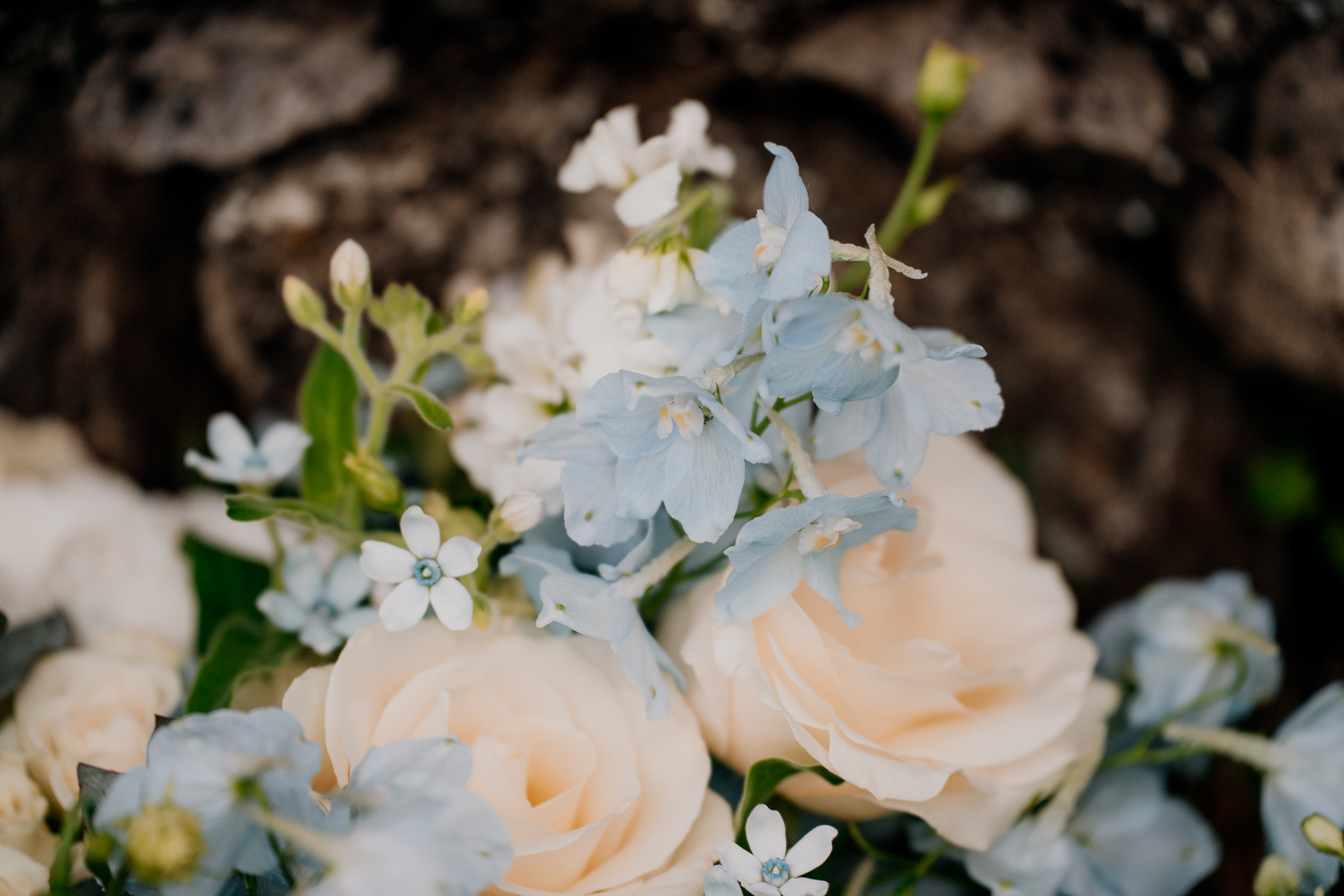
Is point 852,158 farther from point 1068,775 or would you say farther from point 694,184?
A: point 1068,775

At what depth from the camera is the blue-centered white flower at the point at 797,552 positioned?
42 cm

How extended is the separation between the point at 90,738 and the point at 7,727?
0.33 ft

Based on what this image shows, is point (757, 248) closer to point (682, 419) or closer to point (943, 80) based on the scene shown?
point (682, 419)

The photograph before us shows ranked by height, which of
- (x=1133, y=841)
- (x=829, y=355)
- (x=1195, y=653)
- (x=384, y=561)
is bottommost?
(x=1133, y=841)

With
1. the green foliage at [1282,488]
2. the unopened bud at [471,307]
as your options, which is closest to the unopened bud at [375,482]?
the unopened bud at [471,307]

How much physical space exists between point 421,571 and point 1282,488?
0.93m

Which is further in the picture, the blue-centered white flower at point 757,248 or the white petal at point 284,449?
the white petal at point 284,449

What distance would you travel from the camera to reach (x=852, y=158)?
90 cm

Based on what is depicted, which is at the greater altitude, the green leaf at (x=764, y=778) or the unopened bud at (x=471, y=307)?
the unopened bud at (x=471, y=307)

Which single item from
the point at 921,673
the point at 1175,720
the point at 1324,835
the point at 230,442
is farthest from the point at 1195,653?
the point at 230,442

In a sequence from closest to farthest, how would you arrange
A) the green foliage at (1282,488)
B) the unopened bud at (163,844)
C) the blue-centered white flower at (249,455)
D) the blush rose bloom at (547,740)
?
the unopened bud at (163,844) < the blush rose bloom at (547,740) < the blue-centered white flower at (249,455) < the green foliage at (1282,488)

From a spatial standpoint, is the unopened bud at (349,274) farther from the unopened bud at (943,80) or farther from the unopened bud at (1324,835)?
the unopened bud at (1324,835)

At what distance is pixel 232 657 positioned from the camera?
557mm

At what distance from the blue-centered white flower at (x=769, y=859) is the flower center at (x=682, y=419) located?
0.68 feet
